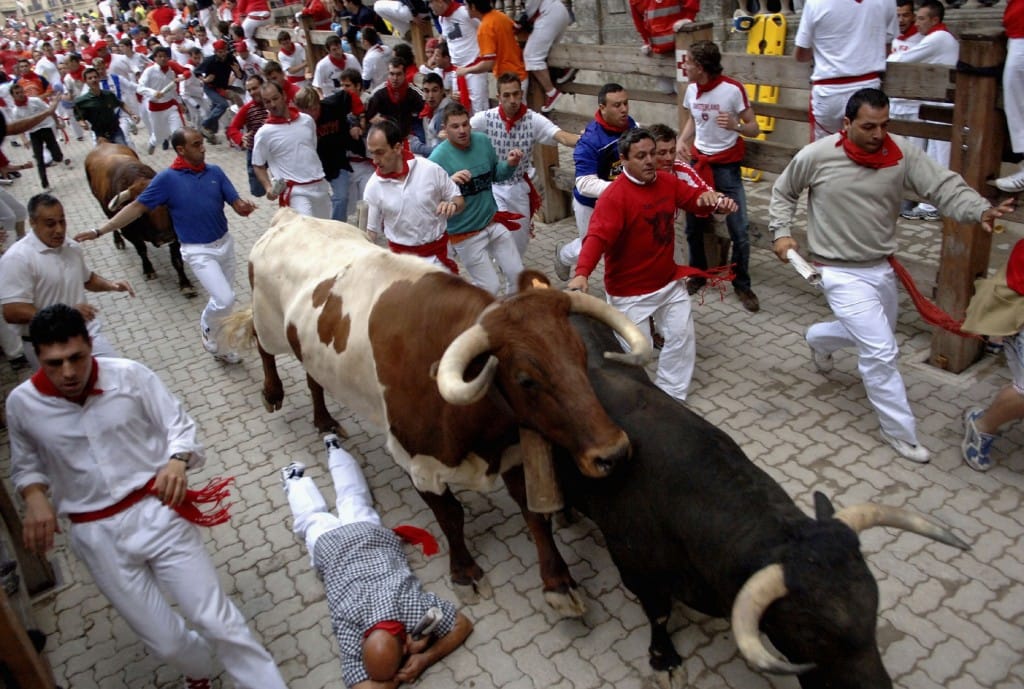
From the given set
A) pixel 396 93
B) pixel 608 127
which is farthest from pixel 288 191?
pixel 608 127

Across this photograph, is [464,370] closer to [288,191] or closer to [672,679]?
[672,679]

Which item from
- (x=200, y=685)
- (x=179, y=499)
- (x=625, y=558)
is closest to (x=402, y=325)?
(x=179, y=499)

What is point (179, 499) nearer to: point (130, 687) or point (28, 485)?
point (28, 485)

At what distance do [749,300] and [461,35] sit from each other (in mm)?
5298

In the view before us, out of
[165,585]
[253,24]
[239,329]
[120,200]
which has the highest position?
[253,24]

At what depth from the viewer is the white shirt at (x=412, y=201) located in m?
6.21

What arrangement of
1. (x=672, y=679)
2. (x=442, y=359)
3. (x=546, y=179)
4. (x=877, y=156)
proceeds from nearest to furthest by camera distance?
1. (x=442, y=359)
2. (x=672, y=679)
3. (x=877, y=156)
4. (x=546, y=179)

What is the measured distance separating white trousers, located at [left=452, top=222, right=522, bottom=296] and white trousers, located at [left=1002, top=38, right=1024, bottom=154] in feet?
12.1

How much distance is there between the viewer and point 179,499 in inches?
150

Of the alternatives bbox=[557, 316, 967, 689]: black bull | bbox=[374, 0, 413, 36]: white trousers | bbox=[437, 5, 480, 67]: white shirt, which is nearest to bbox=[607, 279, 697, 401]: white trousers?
bbox=[557, 316, 967, 689]: black bull

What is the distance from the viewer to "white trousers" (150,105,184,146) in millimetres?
15344

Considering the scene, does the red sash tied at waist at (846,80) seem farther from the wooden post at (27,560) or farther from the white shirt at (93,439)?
the wooden post at (27,560)

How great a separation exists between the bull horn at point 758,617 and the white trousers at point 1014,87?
399 cm

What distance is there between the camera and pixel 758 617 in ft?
9.02
